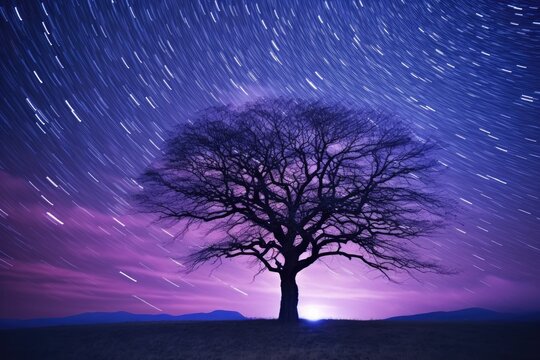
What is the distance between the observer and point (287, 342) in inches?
680

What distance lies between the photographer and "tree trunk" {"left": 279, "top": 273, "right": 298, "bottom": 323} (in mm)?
22922

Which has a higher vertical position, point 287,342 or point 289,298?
point 289,298

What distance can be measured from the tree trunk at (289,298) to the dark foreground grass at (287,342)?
1033mm

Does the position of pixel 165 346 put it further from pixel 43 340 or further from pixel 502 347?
pixel 502 347

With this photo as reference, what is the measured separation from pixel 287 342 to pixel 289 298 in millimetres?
5826

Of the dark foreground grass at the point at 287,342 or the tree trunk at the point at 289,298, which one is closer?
the dark foreground grass at the point at 287,342

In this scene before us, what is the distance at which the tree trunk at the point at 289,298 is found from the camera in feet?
75.2

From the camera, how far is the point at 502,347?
16.6m

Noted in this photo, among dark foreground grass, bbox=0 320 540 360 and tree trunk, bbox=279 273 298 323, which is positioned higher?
tree trunk, bbox=279 273 298 323

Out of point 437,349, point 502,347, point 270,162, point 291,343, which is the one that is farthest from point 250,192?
point 502,347

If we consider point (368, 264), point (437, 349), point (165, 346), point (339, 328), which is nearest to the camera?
point (437, 349)

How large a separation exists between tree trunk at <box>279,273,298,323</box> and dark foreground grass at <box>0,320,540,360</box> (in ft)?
3.39

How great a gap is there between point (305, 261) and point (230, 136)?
8.01 metres

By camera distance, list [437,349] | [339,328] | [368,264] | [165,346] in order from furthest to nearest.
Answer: [368,264] → [339,328] → [165,346] → [437,349]
